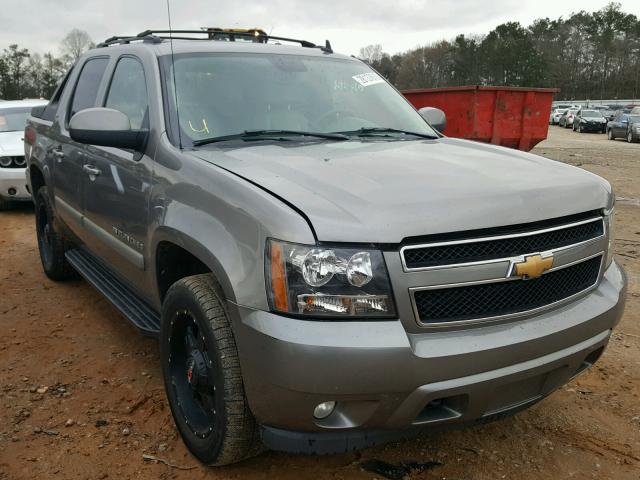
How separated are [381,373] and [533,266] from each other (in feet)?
2.25

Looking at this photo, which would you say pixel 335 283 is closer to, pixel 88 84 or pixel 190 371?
pixel 190 371

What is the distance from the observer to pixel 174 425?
9.77ft

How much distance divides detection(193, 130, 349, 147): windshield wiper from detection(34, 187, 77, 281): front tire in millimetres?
2387

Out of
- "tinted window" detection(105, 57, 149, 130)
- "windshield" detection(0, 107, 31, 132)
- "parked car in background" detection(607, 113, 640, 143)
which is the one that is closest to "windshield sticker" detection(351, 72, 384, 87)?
"tinted window" detection(105, 57, 149, 130)

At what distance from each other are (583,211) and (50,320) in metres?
3.69

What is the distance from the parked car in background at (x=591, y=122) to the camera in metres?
37.7

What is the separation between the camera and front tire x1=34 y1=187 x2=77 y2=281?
4914mm

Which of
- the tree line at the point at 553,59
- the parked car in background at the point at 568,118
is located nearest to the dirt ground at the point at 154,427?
the parked car in background at the point at 568,118

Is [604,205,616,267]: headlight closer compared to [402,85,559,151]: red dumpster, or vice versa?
[604,205,616,267]: headlight

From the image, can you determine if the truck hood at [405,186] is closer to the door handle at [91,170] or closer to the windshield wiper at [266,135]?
the windshield wiper at [266,135]

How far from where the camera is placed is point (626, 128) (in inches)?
1105

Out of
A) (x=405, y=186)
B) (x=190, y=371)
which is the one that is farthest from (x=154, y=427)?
(x=405, y=186)

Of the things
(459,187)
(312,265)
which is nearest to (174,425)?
(312,265)

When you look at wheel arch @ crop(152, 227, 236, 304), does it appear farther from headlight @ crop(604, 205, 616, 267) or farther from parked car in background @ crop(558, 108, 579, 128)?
parked car in background @ crop(558, 108, 579, 128)
